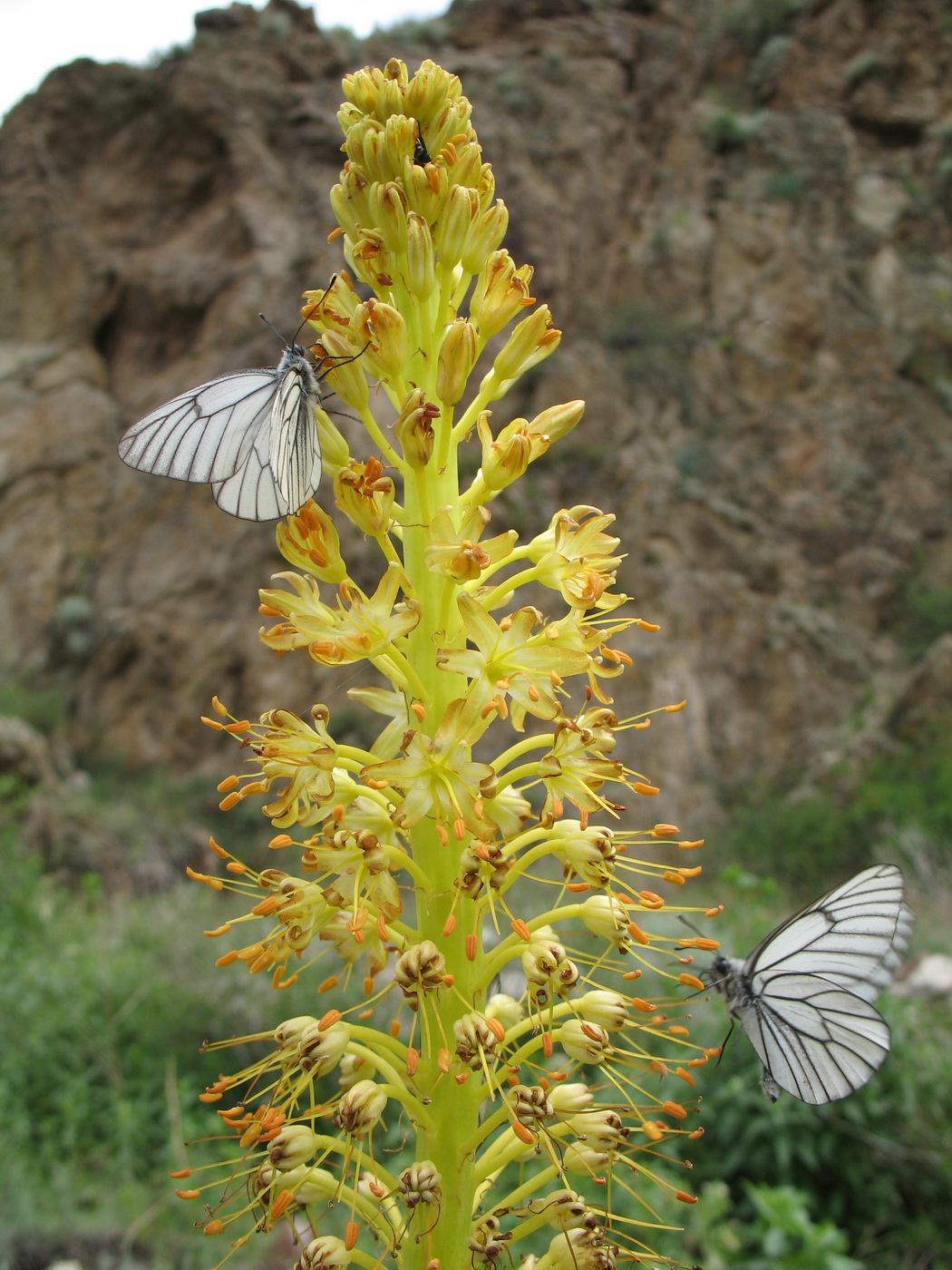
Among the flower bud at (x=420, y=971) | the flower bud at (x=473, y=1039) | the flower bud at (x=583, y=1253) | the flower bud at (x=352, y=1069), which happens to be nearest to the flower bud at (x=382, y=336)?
the flower bud at (x=420, y=971)

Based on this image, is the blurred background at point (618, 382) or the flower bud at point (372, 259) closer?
the flower bud at point (372, 259)

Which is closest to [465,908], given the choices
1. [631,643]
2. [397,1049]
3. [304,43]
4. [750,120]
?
[397,1049]

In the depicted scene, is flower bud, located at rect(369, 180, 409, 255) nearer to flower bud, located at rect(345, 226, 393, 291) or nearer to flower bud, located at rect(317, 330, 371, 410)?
flower bud, located at rect(345, 226, 393, 291)

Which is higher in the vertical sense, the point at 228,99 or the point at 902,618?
the point at 228,99

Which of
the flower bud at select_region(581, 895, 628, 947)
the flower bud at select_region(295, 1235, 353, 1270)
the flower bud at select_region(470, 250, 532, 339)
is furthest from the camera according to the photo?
the flower bud at select_region(470, 250, 532, 339)

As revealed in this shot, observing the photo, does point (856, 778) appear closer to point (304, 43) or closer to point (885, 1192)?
point (885, 1192)

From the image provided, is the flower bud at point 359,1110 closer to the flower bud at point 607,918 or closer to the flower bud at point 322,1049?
the flower bud at point 322,1049

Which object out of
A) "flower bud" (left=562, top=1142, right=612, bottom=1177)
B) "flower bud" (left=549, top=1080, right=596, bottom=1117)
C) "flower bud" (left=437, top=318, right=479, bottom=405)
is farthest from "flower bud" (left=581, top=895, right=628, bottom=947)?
"flower bud" (left=437, top=318, right=479, bottom=405)
